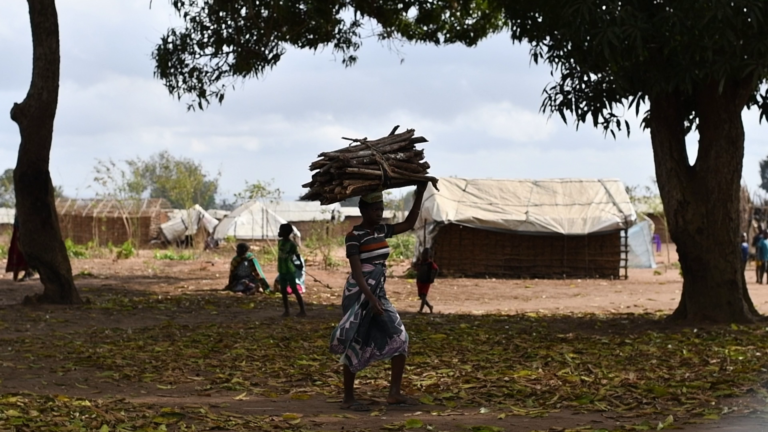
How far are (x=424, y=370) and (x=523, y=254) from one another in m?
15.7

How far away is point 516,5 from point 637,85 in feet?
6.95

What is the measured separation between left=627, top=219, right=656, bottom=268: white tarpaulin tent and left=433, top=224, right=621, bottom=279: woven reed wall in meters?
5.58

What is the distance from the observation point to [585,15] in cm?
955

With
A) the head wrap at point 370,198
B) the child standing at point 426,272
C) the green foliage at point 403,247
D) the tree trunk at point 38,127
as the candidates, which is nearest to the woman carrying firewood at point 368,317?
the head wrap at point 370,198

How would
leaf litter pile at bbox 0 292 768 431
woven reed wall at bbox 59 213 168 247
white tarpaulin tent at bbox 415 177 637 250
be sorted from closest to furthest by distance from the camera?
leaf litter pile at bbox 0 292 768 431 < white tarpaulin tent at bbox 415 177 637 250 < woven reed wall at bbox 59 213 168 247

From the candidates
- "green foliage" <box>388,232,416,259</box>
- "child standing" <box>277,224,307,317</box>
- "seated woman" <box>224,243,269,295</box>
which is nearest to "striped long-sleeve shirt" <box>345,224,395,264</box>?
"child standing" <box>277,224,307,317</box>

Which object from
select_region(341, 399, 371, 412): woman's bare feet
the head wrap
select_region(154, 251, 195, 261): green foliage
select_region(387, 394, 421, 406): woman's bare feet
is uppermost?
the head wrap

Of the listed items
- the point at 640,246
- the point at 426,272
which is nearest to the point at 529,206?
the point at 640,246

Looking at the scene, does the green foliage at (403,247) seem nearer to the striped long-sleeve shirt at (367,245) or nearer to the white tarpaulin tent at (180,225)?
the white tarpaulin tent at (180,225)

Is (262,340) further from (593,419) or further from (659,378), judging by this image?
(593,419)

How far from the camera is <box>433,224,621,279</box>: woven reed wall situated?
22.8 m

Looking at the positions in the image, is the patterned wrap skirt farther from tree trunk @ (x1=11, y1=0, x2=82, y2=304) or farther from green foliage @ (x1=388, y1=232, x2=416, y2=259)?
green foliage @ (x1=388, y1=232, x2=416, y2=259)

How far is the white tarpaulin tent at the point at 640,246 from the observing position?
28.7m

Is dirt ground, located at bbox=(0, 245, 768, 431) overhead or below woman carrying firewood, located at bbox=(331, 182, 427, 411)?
below
